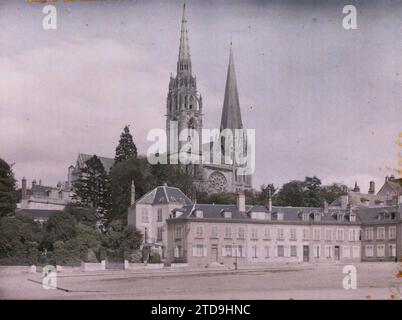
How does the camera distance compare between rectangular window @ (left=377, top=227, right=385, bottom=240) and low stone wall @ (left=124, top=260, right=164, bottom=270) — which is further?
rectangular window @ (left=377, top=227, right=385, bottom=240)

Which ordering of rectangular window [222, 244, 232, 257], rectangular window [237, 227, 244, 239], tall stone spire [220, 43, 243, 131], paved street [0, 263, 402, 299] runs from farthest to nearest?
rectangular window [237, 227, 244, 239] < rectangular window [222, 244, 232, 257] < tall stone spire [220, 43, 243, 131] < paved street [0, 263, 402, 299]

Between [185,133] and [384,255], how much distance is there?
363cm

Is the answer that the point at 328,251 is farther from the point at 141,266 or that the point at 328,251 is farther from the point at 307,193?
the point at 141,266

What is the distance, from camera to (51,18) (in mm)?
12352

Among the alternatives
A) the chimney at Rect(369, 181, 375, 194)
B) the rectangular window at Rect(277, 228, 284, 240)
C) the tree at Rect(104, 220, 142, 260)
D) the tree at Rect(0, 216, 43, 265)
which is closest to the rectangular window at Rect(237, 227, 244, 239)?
the rectangular window at Rect(277, 228, 284, 240)

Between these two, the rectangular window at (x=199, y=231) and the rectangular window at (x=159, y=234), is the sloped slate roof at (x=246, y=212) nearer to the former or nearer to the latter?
the rectangular window at (x=199, y=231)

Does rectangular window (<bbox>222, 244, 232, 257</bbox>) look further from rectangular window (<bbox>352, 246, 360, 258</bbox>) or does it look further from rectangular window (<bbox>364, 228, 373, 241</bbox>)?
rectangular window (<bbox>364, 228, 373, 241</bbox>)

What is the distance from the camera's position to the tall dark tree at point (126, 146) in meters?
13.0

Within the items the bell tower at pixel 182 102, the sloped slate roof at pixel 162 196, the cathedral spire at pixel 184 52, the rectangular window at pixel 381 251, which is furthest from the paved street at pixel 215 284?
the cathedral spire at pixel 184 52

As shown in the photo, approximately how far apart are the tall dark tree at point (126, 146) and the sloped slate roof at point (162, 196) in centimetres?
68

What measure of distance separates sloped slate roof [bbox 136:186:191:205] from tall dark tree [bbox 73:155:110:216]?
668 millimetres

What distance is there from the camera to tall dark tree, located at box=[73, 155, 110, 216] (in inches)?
530

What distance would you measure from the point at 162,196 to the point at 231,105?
182 centimetres

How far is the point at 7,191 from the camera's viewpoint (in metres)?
13.5
